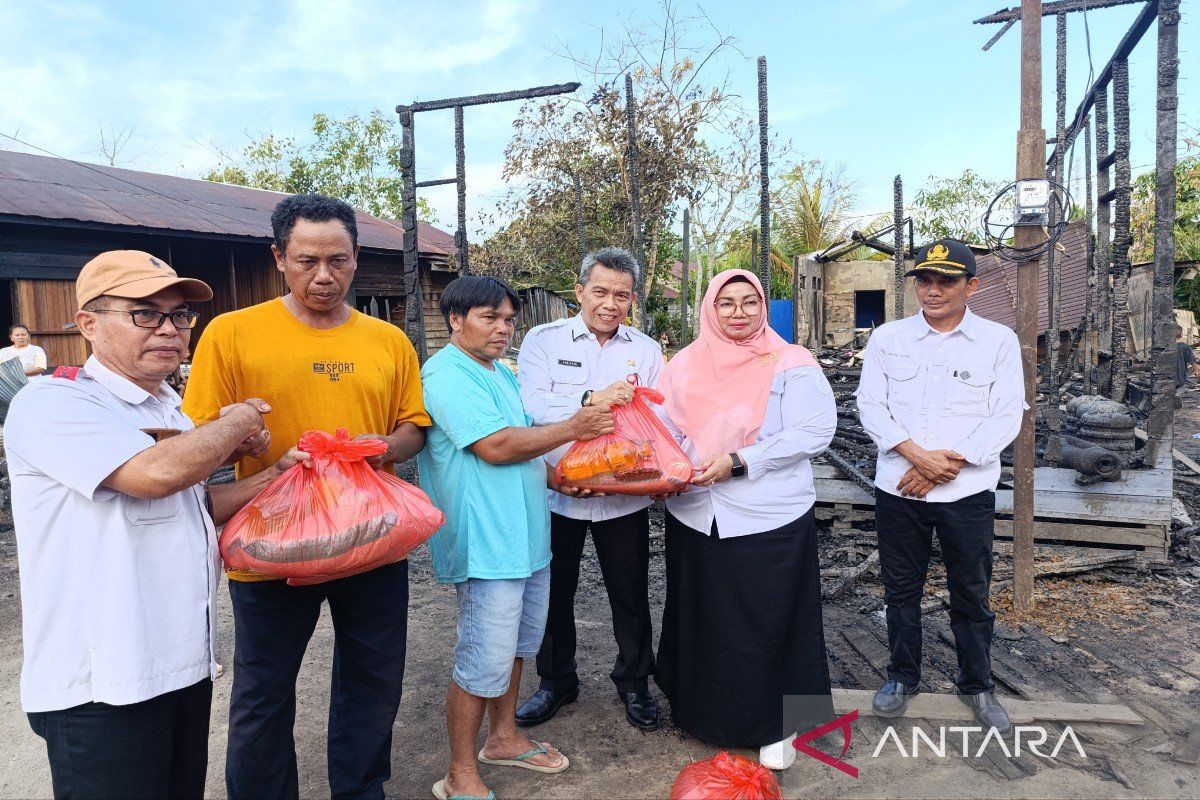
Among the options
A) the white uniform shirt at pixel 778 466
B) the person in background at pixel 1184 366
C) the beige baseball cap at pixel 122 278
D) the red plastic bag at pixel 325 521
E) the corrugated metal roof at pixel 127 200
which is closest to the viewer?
the beige baseball cap at pixel 122 278

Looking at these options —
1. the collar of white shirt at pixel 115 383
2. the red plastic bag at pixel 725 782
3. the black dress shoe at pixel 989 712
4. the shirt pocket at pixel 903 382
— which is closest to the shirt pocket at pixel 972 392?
the shirt pocket at pixel 903 382

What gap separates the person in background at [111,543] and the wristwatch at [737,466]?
163cm

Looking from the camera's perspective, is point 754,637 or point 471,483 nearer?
point 471,483

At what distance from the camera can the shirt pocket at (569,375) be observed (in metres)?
3.08

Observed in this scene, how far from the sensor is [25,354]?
795 centimetres

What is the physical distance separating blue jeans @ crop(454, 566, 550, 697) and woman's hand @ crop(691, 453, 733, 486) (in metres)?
0.72

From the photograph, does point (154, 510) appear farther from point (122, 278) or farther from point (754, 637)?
point (754, 637)

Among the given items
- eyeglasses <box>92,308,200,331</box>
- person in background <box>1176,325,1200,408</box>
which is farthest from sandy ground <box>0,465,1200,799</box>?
person in background <box>1176,325,1200,408</box>

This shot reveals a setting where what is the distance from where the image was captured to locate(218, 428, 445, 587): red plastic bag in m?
1.82

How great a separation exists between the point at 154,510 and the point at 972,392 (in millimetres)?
2876

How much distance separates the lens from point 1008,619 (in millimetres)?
4023

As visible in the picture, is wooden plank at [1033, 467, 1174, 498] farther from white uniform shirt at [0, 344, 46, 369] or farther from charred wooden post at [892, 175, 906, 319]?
white uniform shirt at [0, 344, 46, 369]

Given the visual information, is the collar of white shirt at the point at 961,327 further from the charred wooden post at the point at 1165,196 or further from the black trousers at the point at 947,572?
the charred wooden post at the point at 1165,196

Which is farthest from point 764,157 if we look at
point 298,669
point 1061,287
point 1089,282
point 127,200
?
point 1061,287
